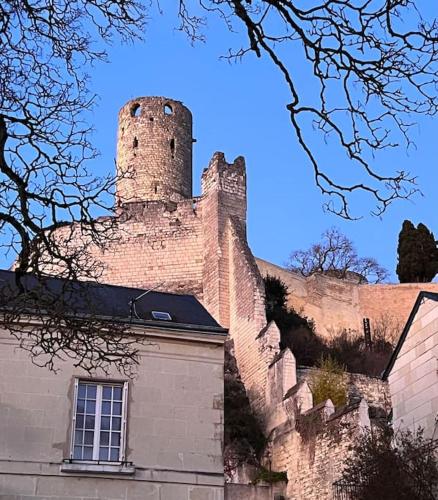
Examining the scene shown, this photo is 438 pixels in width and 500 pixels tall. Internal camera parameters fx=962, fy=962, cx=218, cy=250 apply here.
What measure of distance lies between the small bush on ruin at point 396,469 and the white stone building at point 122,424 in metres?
2.62

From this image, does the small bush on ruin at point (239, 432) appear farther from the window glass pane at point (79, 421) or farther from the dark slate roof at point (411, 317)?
the window glass pane at point (79, 421)

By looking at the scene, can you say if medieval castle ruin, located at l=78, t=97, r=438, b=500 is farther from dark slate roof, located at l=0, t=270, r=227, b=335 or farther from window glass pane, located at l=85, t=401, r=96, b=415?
window glass pane, located at l=85, t=401, r=96, b=415

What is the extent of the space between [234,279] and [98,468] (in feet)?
66.6

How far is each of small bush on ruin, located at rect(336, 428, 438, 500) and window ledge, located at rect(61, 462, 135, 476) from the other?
381 cm

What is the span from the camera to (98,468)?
1213cm

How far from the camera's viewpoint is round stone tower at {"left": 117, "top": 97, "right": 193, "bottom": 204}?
41406 mm

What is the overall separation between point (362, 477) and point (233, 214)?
789 inches

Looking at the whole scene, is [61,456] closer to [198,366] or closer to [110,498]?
[110,498]

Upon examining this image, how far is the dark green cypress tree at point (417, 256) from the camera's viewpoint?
44.8m

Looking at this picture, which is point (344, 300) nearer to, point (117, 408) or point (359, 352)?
point (359, 352)

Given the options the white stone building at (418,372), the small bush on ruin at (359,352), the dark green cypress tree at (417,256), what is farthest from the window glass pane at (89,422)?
the dark green cypress tree at (417,256)

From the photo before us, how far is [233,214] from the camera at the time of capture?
34.1 meters

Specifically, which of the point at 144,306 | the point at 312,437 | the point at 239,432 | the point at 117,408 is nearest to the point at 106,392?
the point at 117,408

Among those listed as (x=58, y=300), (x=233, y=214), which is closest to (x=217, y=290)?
(x=233, y=214)
